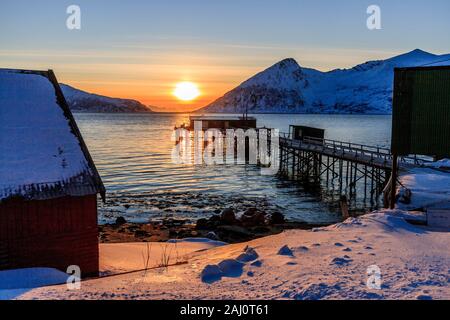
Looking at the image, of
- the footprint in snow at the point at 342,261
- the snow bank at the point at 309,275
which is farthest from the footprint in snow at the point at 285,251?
the footprint in snow at the point at 342,261

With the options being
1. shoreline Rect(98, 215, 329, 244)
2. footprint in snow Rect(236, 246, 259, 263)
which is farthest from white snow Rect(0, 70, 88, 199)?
shoreline Rect(98, 215, 329, 244)

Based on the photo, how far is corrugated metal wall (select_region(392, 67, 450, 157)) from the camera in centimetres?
2000

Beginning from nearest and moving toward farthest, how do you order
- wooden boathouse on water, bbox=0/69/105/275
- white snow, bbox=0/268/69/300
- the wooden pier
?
1. white snow, bbox=0/268/69/300
2. wooden boathouse on water, bbox=0/69/105/275
3. the wooden pier

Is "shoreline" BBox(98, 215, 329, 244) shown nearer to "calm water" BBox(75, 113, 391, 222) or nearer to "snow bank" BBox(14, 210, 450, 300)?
"calm water" BBox(75, 113, 391, 222)

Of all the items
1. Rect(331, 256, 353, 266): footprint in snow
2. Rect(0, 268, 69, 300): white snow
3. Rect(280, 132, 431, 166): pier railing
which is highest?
Rect(280, 132, 431, 166): pier railing

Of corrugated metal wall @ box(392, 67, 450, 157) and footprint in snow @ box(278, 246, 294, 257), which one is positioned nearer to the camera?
footprint in snow @ box(278, 246, 294, 257)

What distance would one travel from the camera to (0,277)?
1132cm

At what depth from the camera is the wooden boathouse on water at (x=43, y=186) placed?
12.6 metres

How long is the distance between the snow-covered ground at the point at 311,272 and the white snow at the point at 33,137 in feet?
12.0

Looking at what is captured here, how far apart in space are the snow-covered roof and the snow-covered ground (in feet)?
10.6

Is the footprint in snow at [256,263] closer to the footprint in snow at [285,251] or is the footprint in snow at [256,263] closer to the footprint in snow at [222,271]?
the footprint in snow at [222,271]

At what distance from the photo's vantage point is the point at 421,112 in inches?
795
